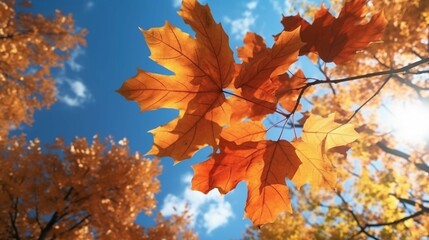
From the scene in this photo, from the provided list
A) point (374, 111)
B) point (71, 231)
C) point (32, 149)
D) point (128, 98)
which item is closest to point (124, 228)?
point (71, 231)

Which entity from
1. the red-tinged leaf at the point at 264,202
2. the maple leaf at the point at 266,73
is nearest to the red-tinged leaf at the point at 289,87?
the maple leaf at the point at 266,73

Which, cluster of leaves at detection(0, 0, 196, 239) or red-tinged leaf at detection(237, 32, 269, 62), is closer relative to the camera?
red-tinged leaf at detection(237, 32, 269, 62)

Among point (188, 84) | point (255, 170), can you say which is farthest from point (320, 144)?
point (188, 84)

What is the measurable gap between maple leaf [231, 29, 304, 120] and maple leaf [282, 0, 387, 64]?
33 centimetres

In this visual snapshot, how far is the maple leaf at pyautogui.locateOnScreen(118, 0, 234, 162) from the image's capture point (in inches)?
30.5

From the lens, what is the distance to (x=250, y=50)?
1.64 meters

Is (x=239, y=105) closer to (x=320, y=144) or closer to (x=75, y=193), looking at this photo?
(x=320, y=144)

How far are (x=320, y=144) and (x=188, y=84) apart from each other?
1.47 feet

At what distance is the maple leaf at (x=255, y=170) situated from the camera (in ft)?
3.05

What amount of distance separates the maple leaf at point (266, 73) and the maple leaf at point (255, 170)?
0.08m

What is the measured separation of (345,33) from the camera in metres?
1.11

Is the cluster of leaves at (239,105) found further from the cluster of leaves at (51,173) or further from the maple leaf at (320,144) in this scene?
the cluster of leaves at (51,173)

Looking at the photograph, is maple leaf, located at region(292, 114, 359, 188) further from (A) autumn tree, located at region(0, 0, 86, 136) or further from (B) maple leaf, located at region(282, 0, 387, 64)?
(A) autumn tree, located at region(0, 0, 86, 136)

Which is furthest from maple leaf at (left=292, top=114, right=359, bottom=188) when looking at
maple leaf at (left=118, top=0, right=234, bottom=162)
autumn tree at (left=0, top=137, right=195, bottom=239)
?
autumn tree at (left=0, top=137, right=195, bottom=239)
